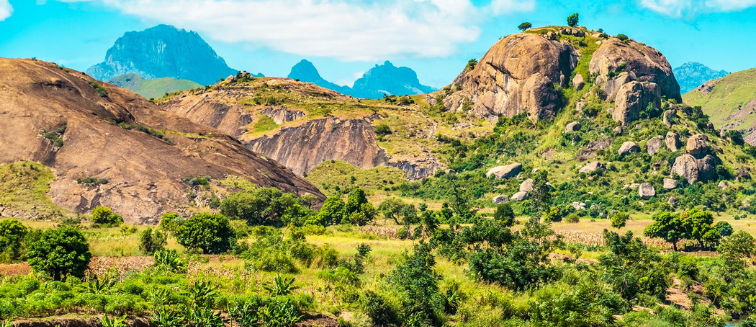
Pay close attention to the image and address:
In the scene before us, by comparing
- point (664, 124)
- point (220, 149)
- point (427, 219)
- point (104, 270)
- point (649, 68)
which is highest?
point (649, 68)

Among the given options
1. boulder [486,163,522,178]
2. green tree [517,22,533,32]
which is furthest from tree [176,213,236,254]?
green tree [517,22,533,32]

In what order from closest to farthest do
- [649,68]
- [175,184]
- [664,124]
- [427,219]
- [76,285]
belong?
[76,285]
[427,219]
[175,184]
[664,124]
[649,68]

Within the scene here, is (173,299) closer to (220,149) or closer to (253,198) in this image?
(253,198)

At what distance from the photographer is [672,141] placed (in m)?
110

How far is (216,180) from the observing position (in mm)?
93125

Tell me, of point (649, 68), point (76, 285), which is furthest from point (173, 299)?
point (649, 68)

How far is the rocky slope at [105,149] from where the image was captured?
81.6 meters

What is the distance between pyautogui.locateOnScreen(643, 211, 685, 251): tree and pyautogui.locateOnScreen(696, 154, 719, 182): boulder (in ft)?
127

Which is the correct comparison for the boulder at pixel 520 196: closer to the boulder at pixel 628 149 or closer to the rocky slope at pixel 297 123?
the boulder at pixel 628 149

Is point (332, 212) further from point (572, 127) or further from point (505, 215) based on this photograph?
point (572, 127)

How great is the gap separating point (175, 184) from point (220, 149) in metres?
22.3

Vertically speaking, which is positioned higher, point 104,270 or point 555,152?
point 555,152

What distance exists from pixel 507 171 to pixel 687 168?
33339mm

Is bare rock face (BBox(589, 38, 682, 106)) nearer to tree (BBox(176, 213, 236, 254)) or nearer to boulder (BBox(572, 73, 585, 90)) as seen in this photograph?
boulder (BBox(572, 73, 585, 90))
